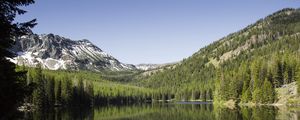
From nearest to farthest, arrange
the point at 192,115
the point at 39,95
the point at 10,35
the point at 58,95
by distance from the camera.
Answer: the point at 10,35 → the point at 192,115 → the point at 39,95 → the point at 58,95

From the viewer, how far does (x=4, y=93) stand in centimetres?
1725

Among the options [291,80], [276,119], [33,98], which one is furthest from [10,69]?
[291,80]

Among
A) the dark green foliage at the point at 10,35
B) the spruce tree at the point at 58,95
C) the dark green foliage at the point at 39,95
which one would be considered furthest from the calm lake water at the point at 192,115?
the dark green foliage at the point at 10,35

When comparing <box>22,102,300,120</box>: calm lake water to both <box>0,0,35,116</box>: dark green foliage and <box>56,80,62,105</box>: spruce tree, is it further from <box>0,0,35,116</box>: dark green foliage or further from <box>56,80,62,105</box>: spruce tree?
<box>0,0,35,116</box>: dark green foliage

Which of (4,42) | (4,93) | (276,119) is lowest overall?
(276,119)

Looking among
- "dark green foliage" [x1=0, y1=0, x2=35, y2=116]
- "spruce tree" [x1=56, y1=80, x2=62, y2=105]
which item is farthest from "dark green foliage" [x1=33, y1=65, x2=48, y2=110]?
"dark green foliage" [x1=0, y1=0, x2=35, y2=116]

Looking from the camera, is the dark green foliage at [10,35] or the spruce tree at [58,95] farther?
the spruce tree at [58,95]

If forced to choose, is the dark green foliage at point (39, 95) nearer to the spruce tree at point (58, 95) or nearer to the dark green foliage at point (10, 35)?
the spruce tree at point (58, 95)

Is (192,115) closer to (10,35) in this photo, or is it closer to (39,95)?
(39,95)

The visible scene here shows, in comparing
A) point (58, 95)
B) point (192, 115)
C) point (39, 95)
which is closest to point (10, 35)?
point (192, 115)

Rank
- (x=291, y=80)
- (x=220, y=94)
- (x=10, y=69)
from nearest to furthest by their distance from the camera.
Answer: (x=10, y=69) < (x=291, y=80) < (x=220, y=94)

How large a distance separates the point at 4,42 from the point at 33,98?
11383 centimetres

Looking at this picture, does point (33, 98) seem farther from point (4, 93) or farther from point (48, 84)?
point (4, 93)

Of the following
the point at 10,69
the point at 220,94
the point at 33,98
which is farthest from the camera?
the point at 220,94
